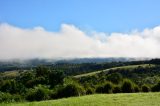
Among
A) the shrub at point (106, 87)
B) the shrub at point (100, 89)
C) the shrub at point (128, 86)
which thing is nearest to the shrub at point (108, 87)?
the shrub at point (106, 87)

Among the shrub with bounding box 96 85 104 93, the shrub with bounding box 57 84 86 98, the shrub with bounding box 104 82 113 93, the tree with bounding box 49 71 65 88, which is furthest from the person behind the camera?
the tree with bounding box 49 71 65 88

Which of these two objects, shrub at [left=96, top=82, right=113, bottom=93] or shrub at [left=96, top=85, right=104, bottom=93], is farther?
shrub at [left=96, top=85, right=104, bottom=93]

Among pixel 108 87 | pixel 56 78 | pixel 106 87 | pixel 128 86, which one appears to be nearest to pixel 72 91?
pixel 106 87

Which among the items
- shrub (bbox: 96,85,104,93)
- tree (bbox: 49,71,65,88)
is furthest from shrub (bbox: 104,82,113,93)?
tree (bbox: 49,71,65,88)

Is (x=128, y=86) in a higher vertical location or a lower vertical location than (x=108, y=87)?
higher

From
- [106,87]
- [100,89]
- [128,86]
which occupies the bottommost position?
[100,89]

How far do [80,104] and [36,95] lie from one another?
26.0 m

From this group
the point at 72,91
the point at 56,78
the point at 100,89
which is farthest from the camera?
the point at 56,78

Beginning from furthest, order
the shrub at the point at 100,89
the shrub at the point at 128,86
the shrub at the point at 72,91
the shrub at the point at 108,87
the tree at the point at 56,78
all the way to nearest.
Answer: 1. the tree at the point at 56,78
2. the shrub at the point at 100,89
3. the shrub at the point at 108,87
4. the shrub at the point at 128,86
5. the shrub at the point at 72,91

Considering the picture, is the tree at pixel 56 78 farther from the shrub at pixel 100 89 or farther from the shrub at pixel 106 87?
the shrub at pixel 106 87

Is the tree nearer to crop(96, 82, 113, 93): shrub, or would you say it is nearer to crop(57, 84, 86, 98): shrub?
crop(96, 82, 113, 93): shrub

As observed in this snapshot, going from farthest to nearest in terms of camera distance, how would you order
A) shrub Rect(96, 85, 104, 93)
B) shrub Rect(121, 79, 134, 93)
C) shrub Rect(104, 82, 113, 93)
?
shrub Rect(96, 85, 104, 93), shrub Rect(104, 82, 113, 93), shrub Rect(121, 79, 134, 93)

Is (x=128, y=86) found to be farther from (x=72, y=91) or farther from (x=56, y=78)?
(x=56, y=78)

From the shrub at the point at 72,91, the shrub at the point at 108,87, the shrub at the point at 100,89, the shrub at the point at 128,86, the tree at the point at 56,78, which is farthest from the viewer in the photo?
the tree at the point at 56,78
